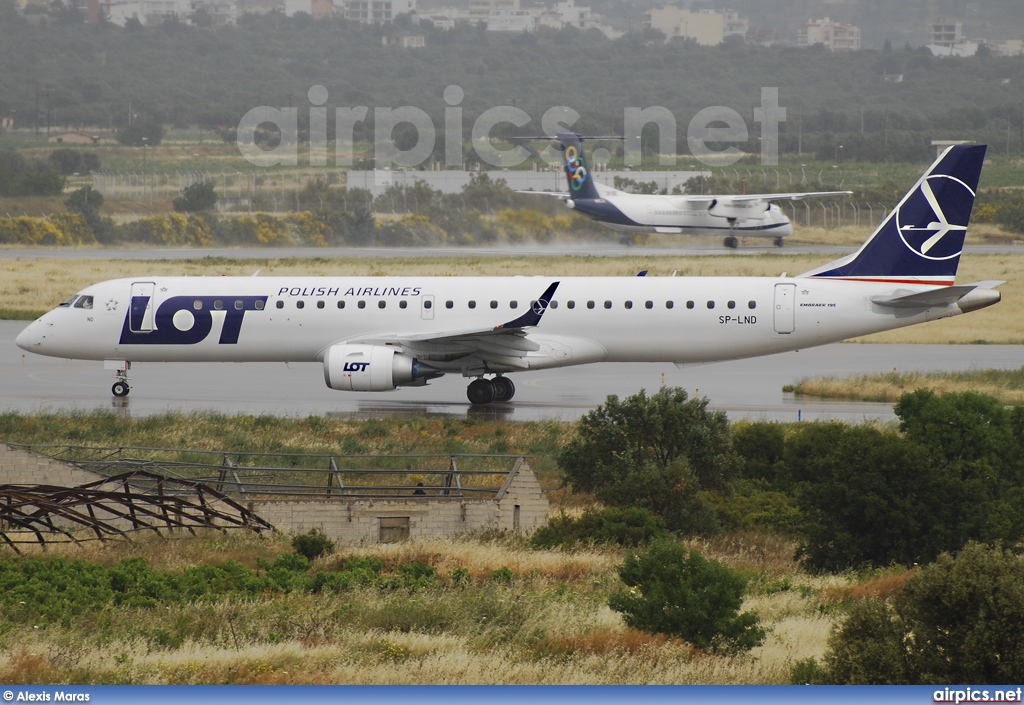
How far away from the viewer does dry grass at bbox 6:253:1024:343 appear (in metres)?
62.4

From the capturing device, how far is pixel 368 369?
3134 centimetres

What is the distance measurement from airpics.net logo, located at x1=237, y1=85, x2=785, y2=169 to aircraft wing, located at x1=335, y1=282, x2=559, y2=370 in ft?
356

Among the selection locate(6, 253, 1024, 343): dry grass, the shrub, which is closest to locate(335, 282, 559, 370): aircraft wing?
the shrub

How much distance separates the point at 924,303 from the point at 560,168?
103779mm

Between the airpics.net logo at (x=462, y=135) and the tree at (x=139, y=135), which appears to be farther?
the tree at (x=139, y=135)

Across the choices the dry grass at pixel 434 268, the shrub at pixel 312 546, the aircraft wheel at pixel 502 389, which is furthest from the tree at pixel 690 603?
the dry grass at pixel 434 268

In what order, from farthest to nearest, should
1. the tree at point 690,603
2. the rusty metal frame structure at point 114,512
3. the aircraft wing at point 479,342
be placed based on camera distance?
the aircraft wing at point 479,342, the rusty metal frame structure at point 114,512, the tree at point 690,603

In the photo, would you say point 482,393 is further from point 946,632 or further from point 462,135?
point 462,135

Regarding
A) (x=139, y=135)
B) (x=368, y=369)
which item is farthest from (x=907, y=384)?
(x=139, y=135)

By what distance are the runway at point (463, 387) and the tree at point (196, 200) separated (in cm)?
6665

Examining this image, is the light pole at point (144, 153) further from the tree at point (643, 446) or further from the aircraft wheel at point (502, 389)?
the tree at point (643, 446)

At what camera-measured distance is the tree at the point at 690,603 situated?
15.0 m

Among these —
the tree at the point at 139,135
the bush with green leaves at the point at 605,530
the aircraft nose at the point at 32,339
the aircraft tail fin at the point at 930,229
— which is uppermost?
the tree at the point at 139,135

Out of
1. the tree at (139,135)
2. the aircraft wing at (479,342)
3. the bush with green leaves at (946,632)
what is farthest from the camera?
the tree at (139,135)
